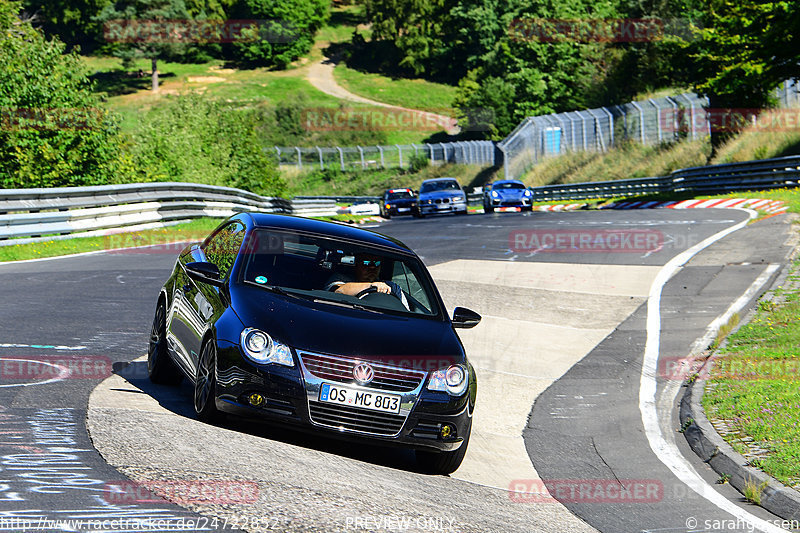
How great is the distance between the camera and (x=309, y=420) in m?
6.70

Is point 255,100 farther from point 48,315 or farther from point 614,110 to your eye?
point 48,315

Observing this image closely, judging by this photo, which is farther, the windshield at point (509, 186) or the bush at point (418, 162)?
the bush at point (418, 162)

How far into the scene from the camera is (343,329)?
7008mm

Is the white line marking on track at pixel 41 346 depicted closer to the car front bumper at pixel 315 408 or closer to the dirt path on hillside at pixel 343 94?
the car front bumper at pixel 315 408

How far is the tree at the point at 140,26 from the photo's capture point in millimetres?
112688

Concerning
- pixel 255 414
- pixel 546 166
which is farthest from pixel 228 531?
pixel 546 166

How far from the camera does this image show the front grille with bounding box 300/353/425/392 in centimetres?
671

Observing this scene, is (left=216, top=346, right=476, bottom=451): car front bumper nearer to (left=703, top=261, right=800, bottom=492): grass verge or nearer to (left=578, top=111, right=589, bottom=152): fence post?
(left=703, top=261, right=800, bottom=492): grass verge

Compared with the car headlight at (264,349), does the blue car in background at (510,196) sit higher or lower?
lower

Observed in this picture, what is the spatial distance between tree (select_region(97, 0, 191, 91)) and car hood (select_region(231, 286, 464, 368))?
111 metres

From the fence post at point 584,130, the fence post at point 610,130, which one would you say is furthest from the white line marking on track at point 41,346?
the fence post at point 584,130

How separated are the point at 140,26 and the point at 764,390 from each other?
112 m

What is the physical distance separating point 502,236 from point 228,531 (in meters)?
19.5

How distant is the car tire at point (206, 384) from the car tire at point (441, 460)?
5.00ft
